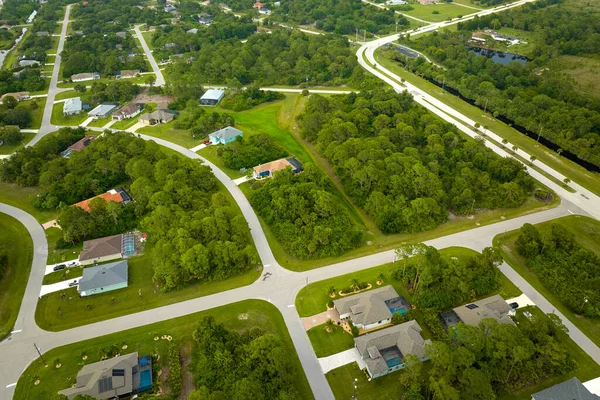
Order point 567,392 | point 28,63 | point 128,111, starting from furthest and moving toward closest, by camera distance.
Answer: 1. point 28,63
2. point 128,111
3. point 567,392

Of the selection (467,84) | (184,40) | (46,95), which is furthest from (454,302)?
(184,40)

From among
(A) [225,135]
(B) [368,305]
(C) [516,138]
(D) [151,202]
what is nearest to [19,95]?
(A) [225,135]

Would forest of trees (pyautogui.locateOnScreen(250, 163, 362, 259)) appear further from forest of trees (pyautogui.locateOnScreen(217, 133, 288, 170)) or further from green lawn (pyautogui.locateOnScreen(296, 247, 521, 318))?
forest of trees (pyautogui.locateOnScreen(217, 133, 288, 170))

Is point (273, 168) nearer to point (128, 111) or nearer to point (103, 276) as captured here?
point (103, 276)

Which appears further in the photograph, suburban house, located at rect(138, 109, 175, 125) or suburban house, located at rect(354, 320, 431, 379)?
suburban house, located at rect(138, 109, 175, 125)

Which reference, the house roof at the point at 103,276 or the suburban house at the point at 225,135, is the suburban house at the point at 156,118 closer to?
the suburban house at the point at 225,135

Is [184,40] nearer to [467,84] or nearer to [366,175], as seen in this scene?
[467,84]

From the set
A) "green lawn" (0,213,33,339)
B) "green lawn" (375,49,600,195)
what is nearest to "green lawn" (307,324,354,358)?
"green lawn" (0,213,33,339)
